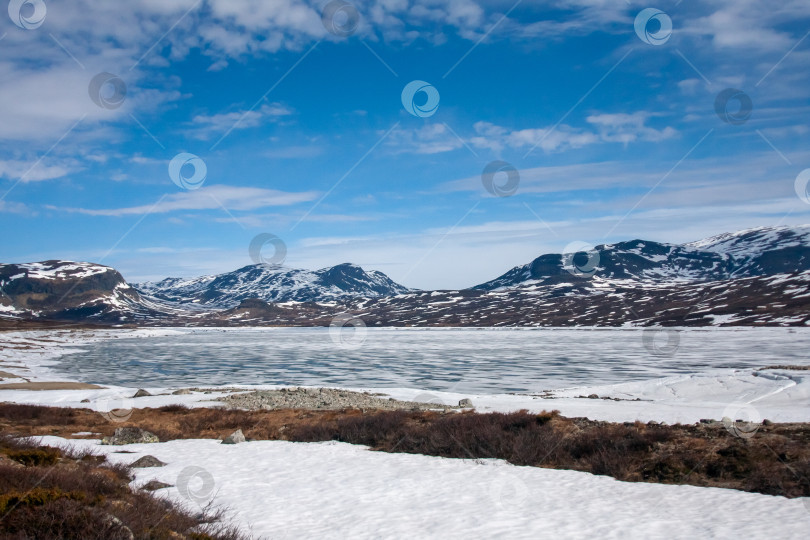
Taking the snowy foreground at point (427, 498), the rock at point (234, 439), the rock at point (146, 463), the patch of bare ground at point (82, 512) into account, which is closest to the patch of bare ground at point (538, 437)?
the snowy foreground at point (427, 498)

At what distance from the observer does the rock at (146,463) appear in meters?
15.1

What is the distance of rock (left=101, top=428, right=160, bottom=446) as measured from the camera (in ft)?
63.1

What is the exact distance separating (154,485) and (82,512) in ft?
20.1

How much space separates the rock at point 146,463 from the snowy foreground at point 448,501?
437 mm

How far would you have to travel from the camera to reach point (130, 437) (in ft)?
64.1

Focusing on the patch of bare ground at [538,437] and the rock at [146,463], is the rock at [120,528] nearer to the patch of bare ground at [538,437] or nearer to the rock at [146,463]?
the rock at [146,463]

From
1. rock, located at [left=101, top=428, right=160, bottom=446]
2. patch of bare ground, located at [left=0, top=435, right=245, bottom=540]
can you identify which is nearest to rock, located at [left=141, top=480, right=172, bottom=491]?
patch of bare ground, located at [left=0, top=435, right=245, bottom=540]

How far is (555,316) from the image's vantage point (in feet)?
604

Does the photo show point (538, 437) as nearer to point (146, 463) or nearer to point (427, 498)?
point (427, 498)

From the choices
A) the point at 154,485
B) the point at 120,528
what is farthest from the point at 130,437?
the point at 120,528

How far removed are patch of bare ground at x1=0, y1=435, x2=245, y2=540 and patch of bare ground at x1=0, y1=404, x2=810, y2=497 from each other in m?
9.69

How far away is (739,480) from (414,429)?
1052cm

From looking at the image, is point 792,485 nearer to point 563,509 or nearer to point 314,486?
point 563,509

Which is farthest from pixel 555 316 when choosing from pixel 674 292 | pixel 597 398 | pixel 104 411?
pixel 104 411
